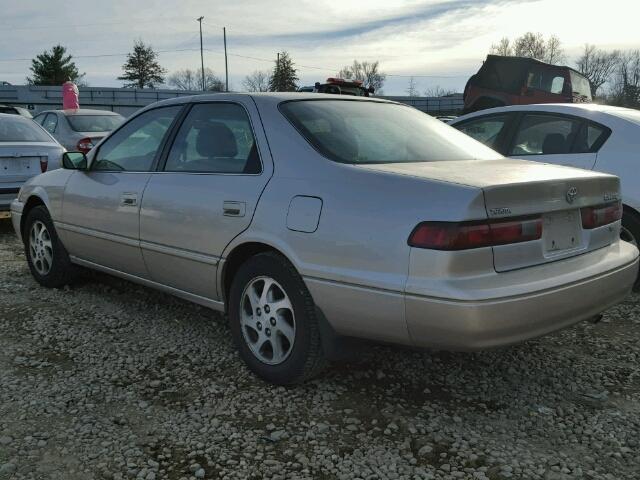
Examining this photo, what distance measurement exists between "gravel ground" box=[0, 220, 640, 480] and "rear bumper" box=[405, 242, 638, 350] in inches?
18.2

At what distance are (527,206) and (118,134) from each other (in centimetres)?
303

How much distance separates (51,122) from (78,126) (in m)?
0.85

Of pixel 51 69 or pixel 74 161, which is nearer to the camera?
pixel 74 161

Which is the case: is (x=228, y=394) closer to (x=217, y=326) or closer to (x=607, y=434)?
(x=217, y=326)

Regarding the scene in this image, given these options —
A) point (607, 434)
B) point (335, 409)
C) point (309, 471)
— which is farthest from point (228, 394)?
point (607, 434)

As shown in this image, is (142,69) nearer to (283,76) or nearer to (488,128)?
(283,76)

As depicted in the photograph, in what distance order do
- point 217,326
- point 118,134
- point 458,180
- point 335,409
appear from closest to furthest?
point 458,180 → point 335,409 → point 217,326 → point 118,134

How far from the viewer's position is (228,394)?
302 centimetres

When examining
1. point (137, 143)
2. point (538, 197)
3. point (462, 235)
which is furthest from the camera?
point (137, 143)

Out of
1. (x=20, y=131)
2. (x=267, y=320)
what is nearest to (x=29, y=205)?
(x=20, y=131)

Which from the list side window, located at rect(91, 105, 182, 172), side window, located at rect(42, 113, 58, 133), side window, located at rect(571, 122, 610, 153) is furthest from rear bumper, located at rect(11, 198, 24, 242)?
side window, located at rect(42, 113, 58, 133)

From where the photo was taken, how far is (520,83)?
13.7 m

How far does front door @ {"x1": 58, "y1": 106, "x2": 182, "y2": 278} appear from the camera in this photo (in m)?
3.87

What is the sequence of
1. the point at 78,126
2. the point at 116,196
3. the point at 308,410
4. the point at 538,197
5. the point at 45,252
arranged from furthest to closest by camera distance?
the point at 78,126 → the point at 45,252 → the point at 116,196 → the point at 308,410 → the point at 538,197
